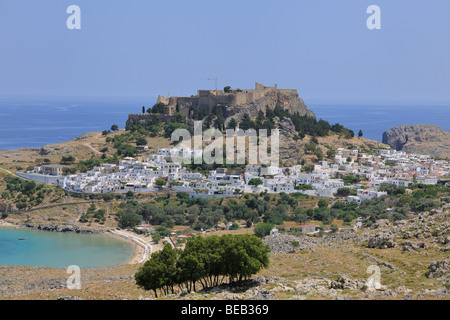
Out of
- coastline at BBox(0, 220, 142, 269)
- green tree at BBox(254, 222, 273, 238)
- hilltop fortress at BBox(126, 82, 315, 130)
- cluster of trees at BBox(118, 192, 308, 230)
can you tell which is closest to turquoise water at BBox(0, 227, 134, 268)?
coastline at BBox(0, 220, 142, 269)

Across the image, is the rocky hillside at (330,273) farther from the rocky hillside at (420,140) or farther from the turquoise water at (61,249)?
the rocky hillside at (420,140)

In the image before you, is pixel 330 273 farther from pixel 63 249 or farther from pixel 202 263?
pixel 63 249

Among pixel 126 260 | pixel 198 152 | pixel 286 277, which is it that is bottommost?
pixel 126 260

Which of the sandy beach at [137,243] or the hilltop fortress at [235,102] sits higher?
the hilltop fortress at [235,102]

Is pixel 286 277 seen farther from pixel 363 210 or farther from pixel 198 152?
pixel 198 152

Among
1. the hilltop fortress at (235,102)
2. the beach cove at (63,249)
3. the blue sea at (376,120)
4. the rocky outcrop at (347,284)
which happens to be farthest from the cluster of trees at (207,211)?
the blue sea at (376,120)

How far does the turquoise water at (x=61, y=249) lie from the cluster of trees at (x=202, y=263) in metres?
10.7

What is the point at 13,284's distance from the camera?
2086cm

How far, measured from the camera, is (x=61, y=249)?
29031 mm

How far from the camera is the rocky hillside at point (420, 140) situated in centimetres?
6216

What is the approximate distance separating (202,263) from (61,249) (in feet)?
52.0

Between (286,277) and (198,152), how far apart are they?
24.9 metres

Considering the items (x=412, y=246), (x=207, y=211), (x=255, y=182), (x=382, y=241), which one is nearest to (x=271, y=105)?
(x=255, y=182)

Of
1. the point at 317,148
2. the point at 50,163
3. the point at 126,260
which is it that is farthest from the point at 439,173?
the point at 50,163
